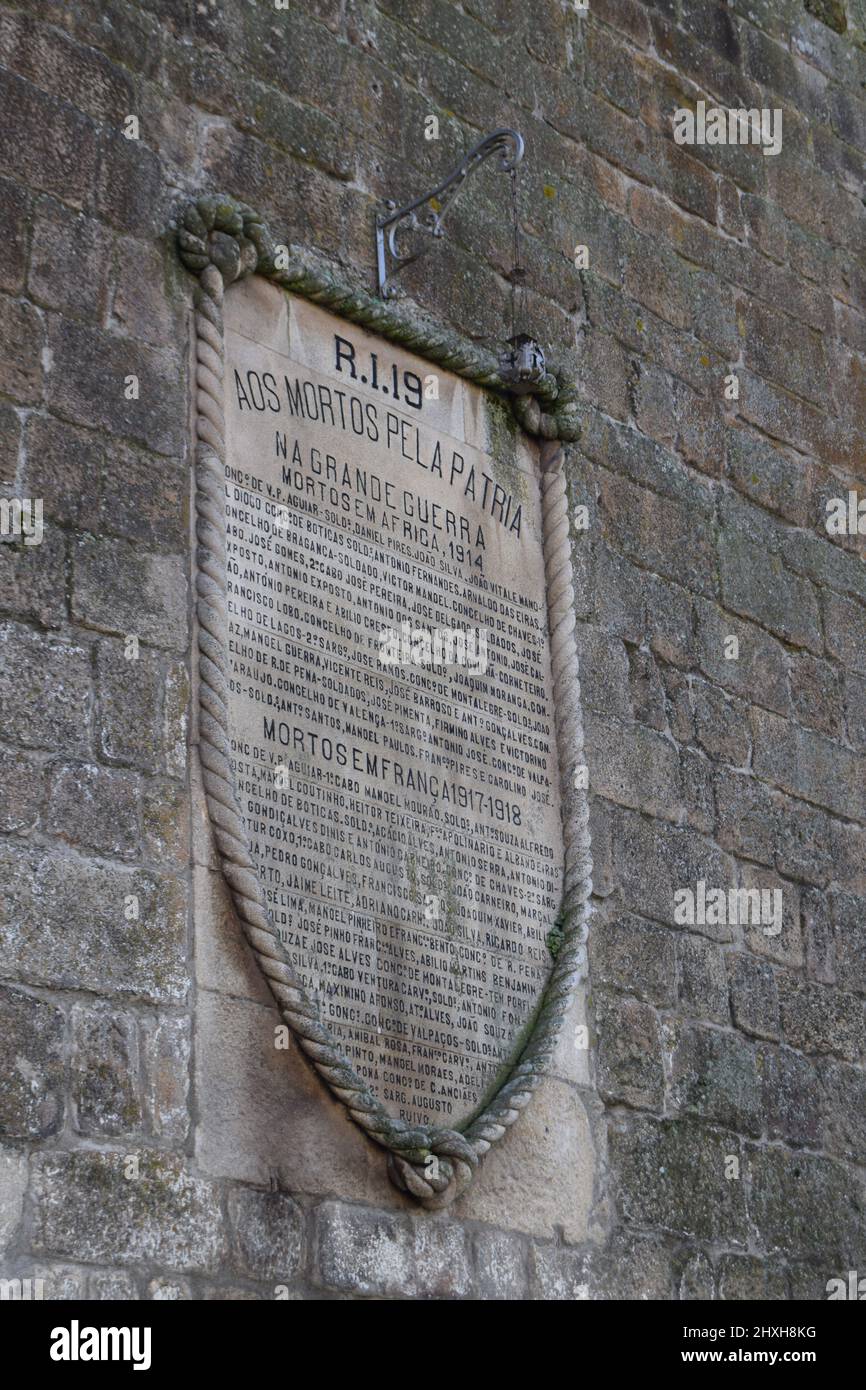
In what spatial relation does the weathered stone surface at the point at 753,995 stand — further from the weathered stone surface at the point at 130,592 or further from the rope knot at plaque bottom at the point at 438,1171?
the weathered stone surface at the point at 130,592

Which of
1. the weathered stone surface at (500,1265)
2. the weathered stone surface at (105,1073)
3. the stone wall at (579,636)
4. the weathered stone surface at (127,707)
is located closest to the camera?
the weathered stone surface at (105,1073)

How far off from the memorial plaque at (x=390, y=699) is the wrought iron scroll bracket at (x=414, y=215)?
0.20 metres

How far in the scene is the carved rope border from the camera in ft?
12.4

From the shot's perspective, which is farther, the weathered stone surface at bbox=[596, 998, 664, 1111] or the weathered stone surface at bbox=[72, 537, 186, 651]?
the weathered stone surface at bbox=[596, 998, 664, 1111]

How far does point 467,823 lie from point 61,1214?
130 cm

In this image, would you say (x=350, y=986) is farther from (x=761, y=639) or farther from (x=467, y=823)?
(x=761, y=639)

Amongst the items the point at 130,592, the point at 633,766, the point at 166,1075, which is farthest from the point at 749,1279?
the point at 130,592

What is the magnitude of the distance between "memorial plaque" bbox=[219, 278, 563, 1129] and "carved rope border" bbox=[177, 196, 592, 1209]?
4 centimetres

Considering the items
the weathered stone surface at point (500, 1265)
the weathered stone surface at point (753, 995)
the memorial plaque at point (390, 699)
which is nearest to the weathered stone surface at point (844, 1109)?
the weathered stone surface at point (753, 995)

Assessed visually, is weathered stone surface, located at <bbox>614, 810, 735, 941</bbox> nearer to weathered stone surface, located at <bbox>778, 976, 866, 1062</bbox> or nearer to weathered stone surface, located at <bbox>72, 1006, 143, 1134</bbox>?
weathered stone surface, located at <bbox>778, 976, 866, 1062</bbox>

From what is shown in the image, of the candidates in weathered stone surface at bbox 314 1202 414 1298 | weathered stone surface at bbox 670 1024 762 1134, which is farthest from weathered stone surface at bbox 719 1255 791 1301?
weathered stone surface at bbox 314 1202 414 1298

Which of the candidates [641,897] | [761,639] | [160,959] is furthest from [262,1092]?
[761,639]

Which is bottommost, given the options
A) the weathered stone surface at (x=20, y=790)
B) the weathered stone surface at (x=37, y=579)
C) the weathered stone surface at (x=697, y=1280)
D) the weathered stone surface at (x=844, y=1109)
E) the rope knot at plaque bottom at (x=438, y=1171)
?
→ the weathered stone surface at (x=697, y=1280)

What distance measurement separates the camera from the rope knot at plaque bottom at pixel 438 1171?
12.6 feet
